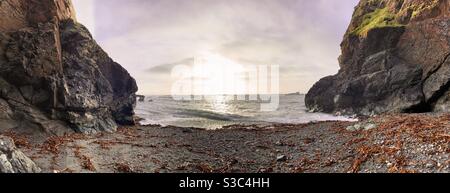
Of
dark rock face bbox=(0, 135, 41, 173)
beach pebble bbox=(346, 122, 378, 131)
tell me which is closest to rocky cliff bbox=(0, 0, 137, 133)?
dark rock face bbox=(0, 135, 41, 173)

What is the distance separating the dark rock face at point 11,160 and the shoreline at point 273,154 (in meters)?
1.83

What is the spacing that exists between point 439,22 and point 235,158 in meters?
35.5

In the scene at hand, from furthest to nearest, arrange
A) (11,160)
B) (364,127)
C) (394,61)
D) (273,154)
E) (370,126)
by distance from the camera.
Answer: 1. (394,61)
2. (364,127)
3. (370,126)
4. (273,154)
5. (11,160)

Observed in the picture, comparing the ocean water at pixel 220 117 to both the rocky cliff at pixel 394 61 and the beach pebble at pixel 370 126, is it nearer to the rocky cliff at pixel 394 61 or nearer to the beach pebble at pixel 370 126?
the rocky cliff at pixel 394 61

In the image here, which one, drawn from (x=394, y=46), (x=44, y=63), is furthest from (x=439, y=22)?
(x=44, y=63)

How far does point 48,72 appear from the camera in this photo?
27.0 meters

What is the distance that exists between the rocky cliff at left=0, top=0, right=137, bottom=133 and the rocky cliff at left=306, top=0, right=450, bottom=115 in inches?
1485

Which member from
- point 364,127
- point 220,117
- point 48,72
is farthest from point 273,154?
point 220,117

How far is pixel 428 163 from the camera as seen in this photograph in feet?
36.2

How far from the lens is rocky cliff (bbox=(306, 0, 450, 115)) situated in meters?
34.9

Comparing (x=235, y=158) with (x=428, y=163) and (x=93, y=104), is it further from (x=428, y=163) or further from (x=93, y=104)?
(x=93, y=104)

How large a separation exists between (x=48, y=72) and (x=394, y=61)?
46806 mm

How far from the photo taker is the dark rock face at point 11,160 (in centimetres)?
995

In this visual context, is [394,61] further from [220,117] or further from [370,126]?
[220,117]
